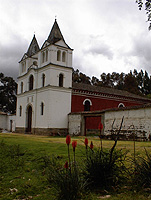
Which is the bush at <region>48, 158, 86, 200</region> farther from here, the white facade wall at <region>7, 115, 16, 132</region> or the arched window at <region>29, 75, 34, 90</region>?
the white facade wall at <region>7, 115, 16, 132</region>

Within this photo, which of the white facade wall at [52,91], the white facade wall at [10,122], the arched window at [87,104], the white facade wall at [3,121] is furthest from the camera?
the white facade wall at [3,121]

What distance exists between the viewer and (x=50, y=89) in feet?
84.2

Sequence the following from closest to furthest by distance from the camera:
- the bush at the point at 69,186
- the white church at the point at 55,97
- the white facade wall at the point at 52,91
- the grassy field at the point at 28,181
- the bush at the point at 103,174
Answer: the bush at the point at 69,186, the grassy field at the point at 28,181, the bush at the point at 103,174, the white church at the point at 55,97, the white facade wall at the point at 52,91

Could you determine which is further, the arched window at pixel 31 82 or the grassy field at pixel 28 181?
the arched window at pixel 31 82

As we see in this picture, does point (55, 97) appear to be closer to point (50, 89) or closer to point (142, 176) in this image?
point (50, 89)

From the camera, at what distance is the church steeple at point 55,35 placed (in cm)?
2739

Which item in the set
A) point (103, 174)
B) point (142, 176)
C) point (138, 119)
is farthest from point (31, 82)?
point (142, 176)

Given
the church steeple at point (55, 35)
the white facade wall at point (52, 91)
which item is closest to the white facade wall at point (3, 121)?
the white facade wall at point (52, 91)

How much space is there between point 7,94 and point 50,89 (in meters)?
28.0

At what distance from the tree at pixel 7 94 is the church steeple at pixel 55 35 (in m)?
24.6

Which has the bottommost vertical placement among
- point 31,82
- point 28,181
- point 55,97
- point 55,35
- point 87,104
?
point 28,181

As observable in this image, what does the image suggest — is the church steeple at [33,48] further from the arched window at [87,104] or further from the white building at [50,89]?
the arched window at [87,104]

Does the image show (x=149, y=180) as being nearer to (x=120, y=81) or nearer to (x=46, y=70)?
(x=46, y=70)

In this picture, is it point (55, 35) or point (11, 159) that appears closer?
point (11, 159)
